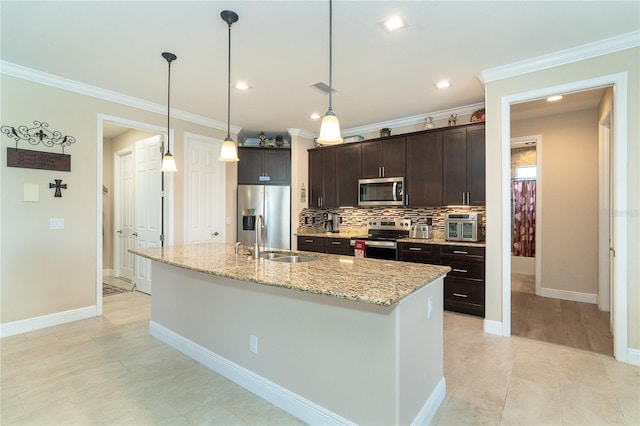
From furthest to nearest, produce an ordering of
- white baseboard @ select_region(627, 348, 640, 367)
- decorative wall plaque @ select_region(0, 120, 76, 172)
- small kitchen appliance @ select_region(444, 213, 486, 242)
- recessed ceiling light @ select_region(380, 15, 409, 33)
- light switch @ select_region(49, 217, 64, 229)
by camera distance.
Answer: small kitchen appliance @ select_region(444, 213, 486, 242), light switch @ select_region(49, 217, 64, 229), decorative wall plaque @ select_region(0, 120, 76, 172), white baseboard @ select_region(627, 348, 640, 367), recessed ceiling light @ select_region(380, 15, 409, 33)

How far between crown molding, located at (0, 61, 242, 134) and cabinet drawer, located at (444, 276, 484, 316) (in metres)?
4.16

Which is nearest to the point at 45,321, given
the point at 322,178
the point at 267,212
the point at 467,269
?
the point at 267,212

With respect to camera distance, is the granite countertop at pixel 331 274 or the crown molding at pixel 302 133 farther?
the crown molding at pixel 302 133

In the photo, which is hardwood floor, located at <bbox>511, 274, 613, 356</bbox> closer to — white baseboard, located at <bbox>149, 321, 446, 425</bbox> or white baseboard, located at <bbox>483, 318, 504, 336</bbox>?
white baseboard, located at <bbox>483, 318, 504, 336</bbox>

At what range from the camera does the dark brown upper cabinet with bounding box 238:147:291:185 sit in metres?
5.36

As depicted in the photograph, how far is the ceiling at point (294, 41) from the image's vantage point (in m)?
2.19

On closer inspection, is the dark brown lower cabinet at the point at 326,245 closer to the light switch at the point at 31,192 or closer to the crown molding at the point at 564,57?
the crown molding at the point at 564,57

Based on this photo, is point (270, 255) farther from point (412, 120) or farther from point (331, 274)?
point (412, 120)

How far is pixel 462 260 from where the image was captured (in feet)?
12.3

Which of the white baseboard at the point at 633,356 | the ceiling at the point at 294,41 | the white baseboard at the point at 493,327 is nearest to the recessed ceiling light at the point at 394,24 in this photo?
the ceiling at the point at 294,41

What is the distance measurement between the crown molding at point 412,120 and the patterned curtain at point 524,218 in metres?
3.02

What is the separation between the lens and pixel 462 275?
3.76m

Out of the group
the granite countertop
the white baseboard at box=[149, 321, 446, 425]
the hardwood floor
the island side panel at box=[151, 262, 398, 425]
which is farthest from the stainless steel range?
the island side panel at box=[151, 262, 398, 425]

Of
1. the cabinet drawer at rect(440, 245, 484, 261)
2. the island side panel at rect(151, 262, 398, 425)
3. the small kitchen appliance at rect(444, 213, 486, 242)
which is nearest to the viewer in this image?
the island side panel at rect(151, 262, 398, 425)
